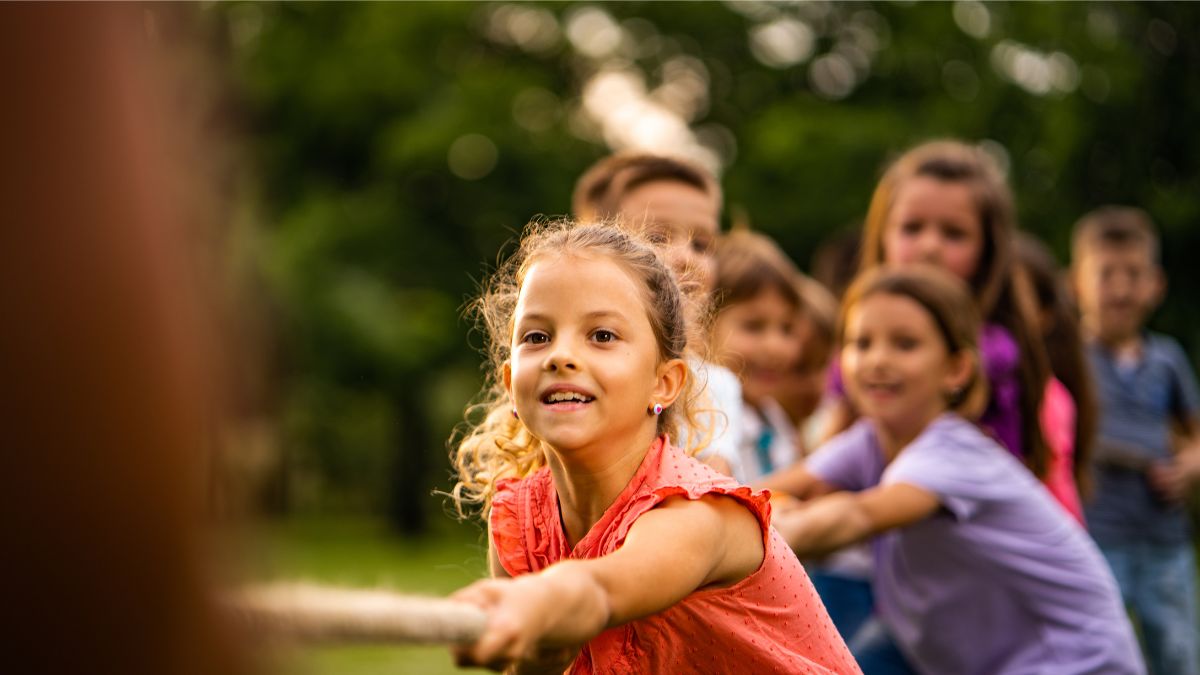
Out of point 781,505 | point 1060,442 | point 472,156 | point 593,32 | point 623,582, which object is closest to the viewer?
point 623,582

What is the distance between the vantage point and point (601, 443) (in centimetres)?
258

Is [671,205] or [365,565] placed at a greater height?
[365,565]

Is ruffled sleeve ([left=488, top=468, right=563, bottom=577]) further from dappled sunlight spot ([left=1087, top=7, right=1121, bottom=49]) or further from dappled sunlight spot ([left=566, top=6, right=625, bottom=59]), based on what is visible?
dappled sunlight spot ([left=566, top=6, right=625, bottom=59])

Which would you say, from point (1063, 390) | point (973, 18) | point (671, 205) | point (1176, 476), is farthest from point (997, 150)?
point (671, 205)

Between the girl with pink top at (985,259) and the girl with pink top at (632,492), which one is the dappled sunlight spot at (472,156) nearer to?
the girl with pink top at (985,259)

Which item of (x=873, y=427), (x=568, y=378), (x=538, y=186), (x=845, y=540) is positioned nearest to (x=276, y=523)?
(x=568, y=378)

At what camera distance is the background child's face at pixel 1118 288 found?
8.19 m

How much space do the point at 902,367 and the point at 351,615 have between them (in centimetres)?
346

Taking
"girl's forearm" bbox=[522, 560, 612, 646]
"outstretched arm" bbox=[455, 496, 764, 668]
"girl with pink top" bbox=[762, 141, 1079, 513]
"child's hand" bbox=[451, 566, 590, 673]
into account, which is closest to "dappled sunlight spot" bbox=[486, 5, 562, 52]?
"girl with pink top" bbox=[762, 141, 1079, 513]

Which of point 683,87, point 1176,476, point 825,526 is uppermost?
point 683,87

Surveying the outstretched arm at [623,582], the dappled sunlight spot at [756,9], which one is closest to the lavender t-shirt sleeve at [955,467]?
the outstretched arm at [623,582]

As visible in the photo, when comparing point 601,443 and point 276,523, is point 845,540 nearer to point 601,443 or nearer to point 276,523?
point 601,443

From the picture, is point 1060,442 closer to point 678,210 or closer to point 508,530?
point 678,210

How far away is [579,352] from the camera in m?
2.49
